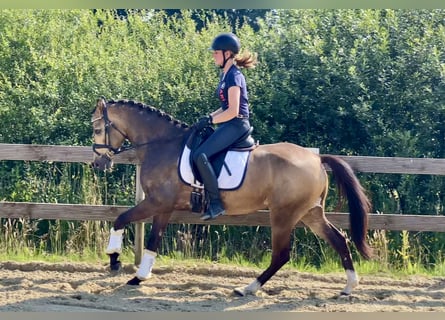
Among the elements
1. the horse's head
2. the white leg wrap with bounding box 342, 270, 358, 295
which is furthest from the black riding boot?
the white leg wrap with bounding box 342, 270, 358, 295

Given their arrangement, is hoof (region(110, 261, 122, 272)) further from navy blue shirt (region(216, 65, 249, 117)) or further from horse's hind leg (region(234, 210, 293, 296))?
navy blue shirt (region(216, 65, 249, 117))

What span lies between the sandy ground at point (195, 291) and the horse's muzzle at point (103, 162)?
4.27ft

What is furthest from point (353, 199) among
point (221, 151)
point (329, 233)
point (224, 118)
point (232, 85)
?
point (232, 85)

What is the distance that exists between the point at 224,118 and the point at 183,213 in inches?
70.7

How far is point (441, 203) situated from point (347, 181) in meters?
2.77

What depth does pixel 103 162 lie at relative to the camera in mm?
8172

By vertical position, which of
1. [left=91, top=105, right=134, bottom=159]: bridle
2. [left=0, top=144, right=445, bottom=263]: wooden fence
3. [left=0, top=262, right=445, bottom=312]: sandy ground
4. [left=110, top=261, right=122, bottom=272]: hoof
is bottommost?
[left=0, top=262, right=445, bottom=312]: sandy ground

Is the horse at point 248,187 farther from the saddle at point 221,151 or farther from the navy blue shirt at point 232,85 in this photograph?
the navy blue shirt at point 232,85

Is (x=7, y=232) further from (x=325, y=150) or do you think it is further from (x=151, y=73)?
(x=325, y=150)

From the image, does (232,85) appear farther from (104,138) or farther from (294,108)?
(294,108)

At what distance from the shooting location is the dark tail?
8.02 metres

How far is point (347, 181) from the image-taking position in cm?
810

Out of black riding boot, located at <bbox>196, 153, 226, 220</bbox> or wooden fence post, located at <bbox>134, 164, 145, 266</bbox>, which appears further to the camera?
wooden fence post, located at <bbox>134, 164, 145, 266</bbox>

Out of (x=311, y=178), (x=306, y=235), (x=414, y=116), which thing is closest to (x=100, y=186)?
(x=306, y=235)
